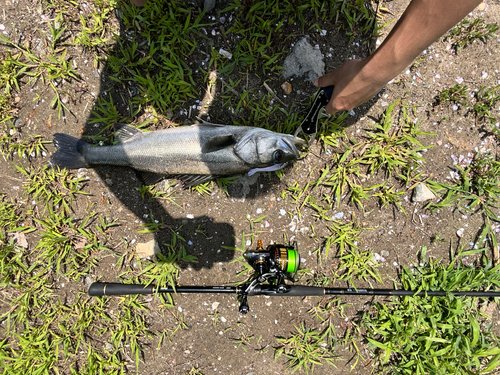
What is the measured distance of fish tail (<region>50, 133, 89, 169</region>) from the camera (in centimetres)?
341

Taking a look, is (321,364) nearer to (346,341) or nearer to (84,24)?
(346,341)

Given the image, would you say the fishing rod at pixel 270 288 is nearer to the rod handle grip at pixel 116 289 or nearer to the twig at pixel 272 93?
the rod handle grip at pixel 116 289

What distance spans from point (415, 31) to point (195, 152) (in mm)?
2237

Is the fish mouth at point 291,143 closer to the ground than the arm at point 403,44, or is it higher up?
closer to the ground

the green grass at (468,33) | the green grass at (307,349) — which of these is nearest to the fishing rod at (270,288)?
the green grass at (307,349)

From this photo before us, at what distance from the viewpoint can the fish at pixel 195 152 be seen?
3.19 m

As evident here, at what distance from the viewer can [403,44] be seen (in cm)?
207

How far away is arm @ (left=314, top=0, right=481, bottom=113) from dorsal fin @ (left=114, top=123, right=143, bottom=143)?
89.2 inches

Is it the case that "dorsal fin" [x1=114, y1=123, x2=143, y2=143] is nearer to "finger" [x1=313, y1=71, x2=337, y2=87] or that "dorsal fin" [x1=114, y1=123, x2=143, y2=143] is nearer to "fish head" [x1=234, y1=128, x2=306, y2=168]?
"fish head" [x1=234, y1=128, x2=306, y2=168]

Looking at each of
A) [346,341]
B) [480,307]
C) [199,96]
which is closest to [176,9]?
[199,96]

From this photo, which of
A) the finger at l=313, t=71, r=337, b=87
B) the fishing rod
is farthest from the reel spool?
the finger at l=313, t=71, r=337, b=87

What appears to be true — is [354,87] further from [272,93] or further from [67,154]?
[67,154]

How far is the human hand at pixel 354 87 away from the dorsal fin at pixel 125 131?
223cm

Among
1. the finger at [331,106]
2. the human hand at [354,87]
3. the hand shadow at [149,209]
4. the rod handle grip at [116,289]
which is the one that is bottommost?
the rod handle grip at [116,289]
